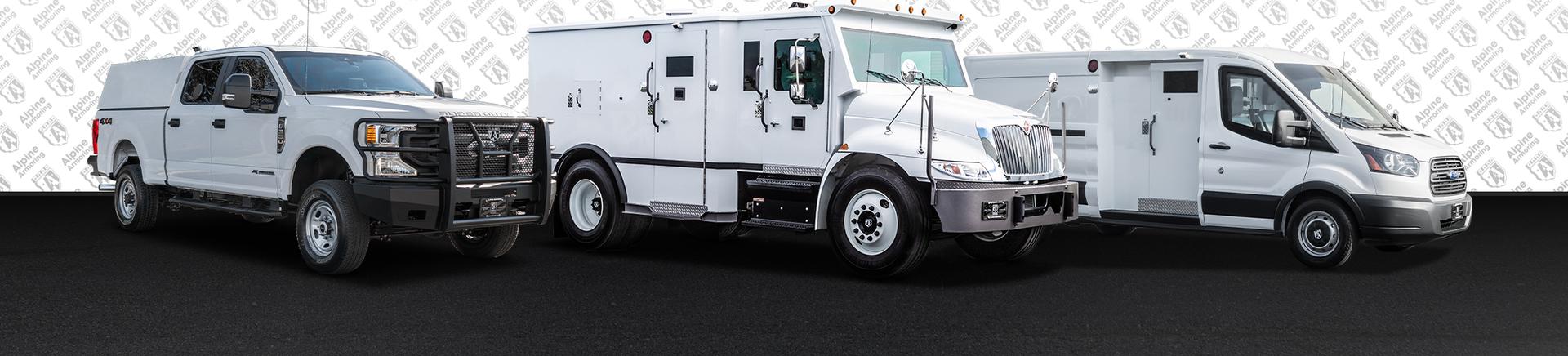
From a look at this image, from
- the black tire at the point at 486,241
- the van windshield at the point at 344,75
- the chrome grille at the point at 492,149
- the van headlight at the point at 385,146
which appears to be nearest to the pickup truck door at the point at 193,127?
the van windshield at the point at 344,75

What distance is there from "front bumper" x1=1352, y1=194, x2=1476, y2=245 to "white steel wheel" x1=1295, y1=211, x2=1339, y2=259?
257 mm

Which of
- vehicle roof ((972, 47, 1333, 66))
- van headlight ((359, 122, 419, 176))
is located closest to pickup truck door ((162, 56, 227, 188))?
van headlight ((359, 122, 419, 176))

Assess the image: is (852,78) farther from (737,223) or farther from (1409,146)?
(1409,146)

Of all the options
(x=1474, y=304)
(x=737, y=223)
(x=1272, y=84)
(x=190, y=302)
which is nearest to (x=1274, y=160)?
(x=1272, y=84)

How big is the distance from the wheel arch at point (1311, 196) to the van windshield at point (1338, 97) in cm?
69

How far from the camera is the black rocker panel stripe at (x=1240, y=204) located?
1177cm

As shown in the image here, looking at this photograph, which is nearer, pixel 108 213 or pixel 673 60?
pixel 673 60

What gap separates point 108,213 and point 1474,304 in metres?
15.3

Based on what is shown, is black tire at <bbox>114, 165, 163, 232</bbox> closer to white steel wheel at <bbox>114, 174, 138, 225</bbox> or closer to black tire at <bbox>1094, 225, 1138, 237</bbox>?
white steel wheel at <bbox>114, 174, 138, 225</bbox>

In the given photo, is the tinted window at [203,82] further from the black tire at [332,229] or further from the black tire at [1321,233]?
the black tire at [1321,233]

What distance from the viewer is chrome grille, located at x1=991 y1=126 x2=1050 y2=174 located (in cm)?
1015

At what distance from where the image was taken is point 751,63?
11.1 meters

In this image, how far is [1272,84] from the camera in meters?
11.8

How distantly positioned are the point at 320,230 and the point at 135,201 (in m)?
4.47
